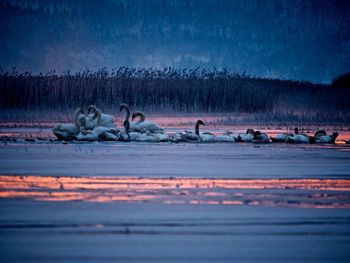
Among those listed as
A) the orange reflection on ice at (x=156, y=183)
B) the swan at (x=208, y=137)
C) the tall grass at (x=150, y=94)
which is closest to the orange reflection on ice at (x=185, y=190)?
the orange reflection on ice at (x=156, y=183)

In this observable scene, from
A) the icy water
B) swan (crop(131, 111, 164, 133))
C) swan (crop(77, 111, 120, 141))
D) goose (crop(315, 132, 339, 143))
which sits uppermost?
swan (crop(131, 111, 164, 133))

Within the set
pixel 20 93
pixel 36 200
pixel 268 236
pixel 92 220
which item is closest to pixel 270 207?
pixel 268 236

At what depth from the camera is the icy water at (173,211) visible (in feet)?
14.2

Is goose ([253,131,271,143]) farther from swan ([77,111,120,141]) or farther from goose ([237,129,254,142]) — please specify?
swan ([77,111,120,141])

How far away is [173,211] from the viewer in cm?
570

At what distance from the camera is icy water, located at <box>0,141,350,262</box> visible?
432 centimetres

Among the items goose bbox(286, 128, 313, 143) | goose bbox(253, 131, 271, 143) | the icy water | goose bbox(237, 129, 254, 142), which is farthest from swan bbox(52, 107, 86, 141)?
the icy water

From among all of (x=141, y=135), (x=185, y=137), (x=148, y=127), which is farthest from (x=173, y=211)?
(x=148, y=127)

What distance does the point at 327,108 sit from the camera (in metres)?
32.2

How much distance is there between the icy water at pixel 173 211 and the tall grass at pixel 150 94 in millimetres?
17979

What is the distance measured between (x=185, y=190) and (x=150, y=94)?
22.4 meters

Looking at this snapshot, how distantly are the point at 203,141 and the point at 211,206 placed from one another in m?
10.9

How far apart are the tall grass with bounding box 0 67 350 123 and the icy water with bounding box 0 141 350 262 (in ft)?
59.0

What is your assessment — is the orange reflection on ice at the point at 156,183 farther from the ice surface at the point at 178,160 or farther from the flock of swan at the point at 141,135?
the flock of swan at the point at 141,135
